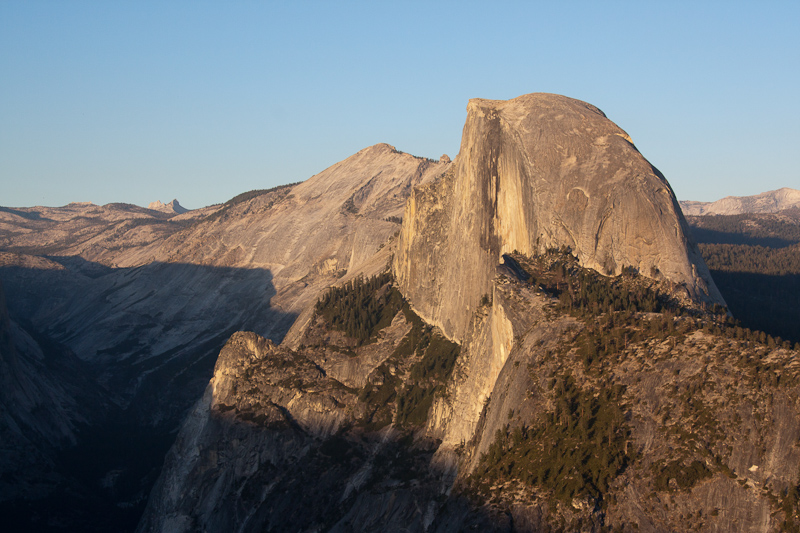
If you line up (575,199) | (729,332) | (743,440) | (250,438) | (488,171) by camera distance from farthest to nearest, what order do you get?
(250,438)
(488,171)
(575,199)
(729,332)
(743,440)

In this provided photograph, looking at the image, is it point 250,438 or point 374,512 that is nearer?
point 374,512

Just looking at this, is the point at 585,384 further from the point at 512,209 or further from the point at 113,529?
the point at 113,529

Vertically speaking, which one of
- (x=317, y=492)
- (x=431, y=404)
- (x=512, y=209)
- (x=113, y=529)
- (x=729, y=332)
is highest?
(x=512, y=209)

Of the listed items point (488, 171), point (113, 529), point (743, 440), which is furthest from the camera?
point (113, 529)

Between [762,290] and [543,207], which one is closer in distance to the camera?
[543,207]

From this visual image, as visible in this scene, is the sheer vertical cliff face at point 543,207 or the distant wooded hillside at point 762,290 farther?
the distant wooded hillside at point 762,290

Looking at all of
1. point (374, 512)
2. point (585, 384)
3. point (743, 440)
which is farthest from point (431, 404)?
point (743, 440)

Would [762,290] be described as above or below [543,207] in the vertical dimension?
below

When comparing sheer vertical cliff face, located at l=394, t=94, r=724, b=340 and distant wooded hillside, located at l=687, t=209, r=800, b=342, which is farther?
distant wooded hillside, located at l=687, t=209, r=800, b=342
